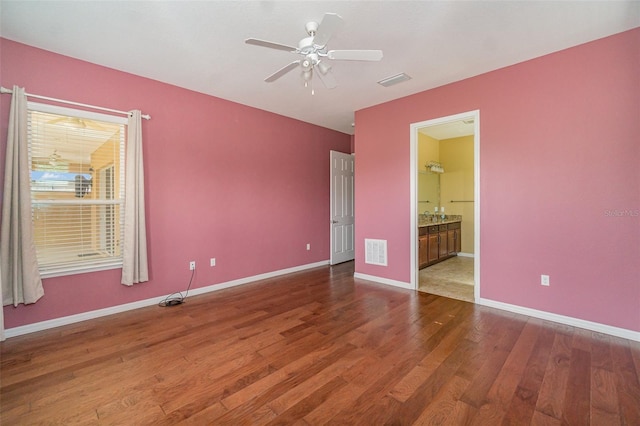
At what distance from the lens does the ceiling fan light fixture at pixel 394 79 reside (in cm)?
352

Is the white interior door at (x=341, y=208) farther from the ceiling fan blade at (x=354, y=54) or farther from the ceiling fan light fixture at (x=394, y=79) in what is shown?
the ceiling fan blade at (x=354, y=54)

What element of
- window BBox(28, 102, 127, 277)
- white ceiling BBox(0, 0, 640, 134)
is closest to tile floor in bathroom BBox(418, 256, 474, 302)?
white ceiling BBox(0, 0, 640, 134)

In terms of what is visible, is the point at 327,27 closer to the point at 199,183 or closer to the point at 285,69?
the point at 285,69

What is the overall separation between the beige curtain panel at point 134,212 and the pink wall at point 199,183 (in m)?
0.17

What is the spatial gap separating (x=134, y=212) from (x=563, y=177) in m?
4.73

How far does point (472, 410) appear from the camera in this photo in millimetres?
1747

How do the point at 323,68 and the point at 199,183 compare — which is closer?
the point at 323,68

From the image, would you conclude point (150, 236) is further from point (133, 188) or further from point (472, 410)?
point (472, 410)

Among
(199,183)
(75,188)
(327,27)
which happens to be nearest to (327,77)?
(327,27)

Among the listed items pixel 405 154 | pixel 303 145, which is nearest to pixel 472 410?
pixel 405 154

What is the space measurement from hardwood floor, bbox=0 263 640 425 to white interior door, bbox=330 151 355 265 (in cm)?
260

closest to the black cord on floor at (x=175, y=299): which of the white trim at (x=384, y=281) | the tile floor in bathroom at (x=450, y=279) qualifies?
the white trim at (x=384, y=281)

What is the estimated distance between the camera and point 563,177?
298 cm

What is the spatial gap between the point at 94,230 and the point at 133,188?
2.08 feet
